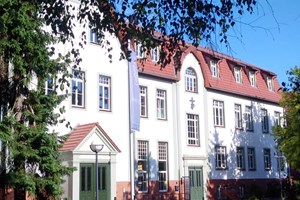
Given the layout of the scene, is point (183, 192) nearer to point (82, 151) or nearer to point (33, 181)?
point (82, 151)

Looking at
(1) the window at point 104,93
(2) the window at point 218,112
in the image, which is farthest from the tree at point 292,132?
(1) the window at point 104,93

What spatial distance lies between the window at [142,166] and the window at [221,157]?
7.83m

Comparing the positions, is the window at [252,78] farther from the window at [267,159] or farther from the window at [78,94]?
the window at [78,94]

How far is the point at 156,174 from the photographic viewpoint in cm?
2839

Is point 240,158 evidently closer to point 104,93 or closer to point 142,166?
point 142,166

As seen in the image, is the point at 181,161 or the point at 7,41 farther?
the point at 181,161

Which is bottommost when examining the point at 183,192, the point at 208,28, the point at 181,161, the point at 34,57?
the point at 183,192

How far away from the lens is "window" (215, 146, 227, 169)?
34.2 meters

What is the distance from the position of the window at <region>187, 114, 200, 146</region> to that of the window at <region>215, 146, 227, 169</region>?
269 cm

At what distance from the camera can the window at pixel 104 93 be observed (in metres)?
25.9

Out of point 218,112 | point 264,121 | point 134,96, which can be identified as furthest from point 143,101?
point 264,121

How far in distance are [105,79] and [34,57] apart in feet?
32.8

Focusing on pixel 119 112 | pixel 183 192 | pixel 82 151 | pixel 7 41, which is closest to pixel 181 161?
pixel 183 192

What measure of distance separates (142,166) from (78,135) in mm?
5882
